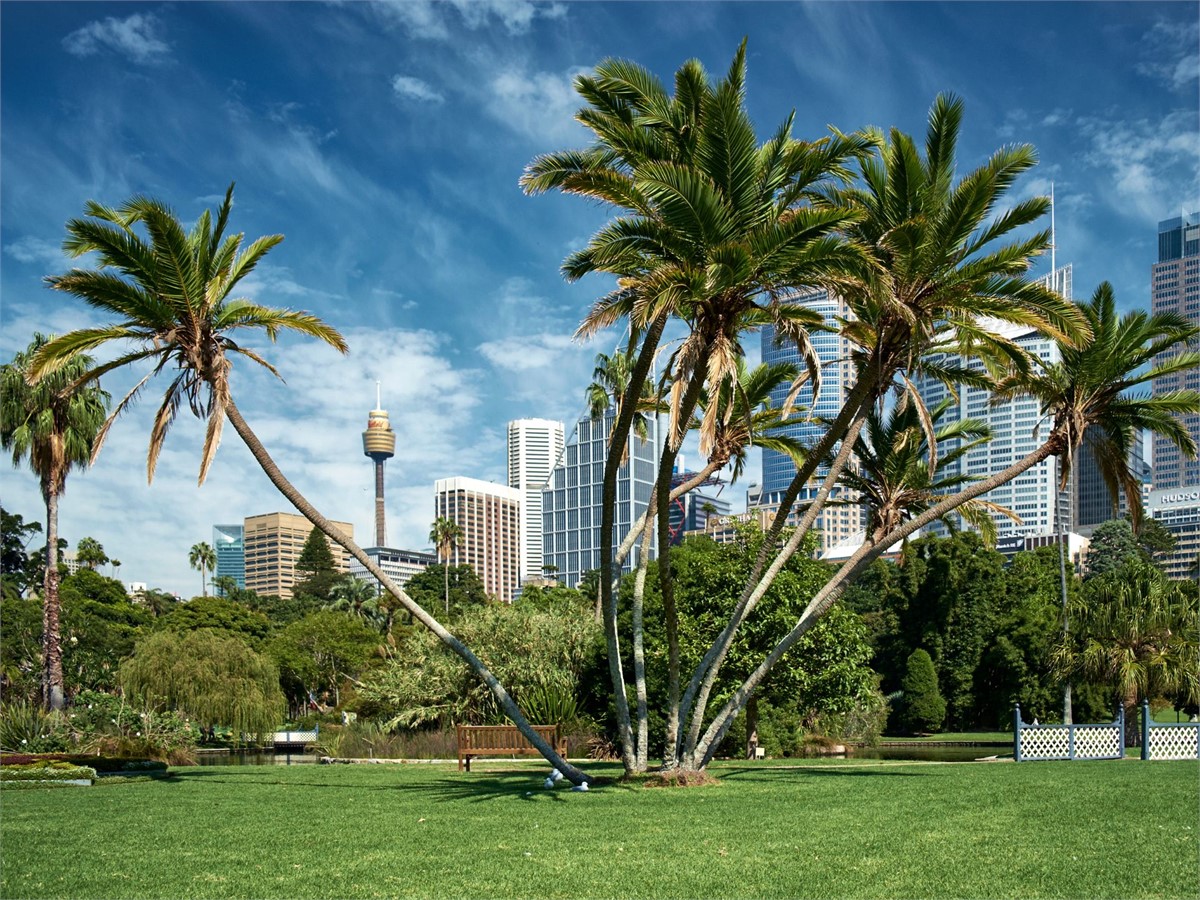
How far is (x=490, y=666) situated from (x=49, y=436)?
1516 centimetres

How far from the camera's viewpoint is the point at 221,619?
194 ft

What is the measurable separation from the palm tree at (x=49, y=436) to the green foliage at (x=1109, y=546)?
80765mm

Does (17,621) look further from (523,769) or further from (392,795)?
(392,795)

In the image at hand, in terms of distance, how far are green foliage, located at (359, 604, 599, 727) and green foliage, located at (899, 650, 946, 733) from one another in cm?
2333

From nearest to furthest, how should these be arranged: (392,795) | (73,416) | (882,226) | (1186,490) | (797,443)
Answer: (392,795) → (882,226) → (797,443) → (73,416) → (1186,490)

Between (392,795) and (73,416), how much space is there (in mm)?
22154

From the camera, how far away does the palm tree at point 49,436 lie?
31969 millimetres

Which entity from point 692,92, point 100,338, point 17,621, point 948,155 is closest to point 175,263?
point 100,338

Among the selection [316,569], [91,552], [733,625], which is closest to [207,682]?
[733,625]

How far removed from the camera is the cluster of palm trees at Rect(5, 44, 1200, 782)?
15.5 metres

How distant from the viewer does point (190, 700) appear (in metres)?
30.8

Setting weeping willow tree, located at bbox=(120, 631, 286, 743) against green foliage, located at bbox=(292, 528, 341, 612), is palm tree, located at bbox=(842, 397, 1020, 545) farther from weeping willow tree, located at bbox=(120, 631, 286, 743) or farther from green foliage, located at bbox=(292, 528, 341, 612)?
green foliage, located at bbox=(292, 528, 341, 612)

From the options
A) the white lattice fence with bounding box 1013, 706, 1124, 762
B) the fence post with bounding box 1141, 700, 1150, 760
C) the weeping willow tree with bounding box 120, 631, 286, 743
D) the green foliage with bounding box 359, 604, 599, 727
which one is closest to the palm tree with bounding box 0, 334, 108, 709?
the weeping willow tree with bounding box 120, 631, 286, 743

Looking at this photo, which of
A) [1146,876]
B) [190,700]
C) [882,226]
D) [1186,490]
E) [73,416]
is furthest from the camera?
[1186,490]
